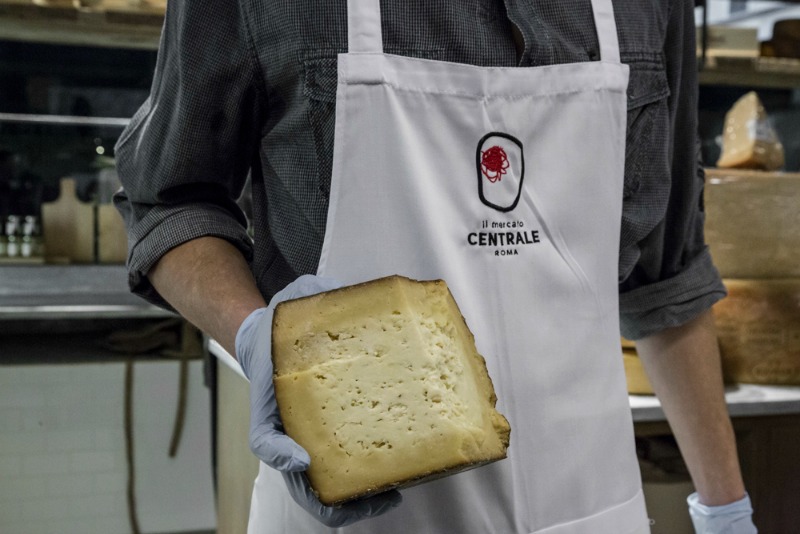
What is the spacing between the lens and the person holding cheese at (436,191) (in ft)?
2.84

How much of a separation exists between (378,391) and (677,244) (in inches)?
26.4

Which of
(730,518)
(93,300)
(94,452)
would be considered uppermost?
(730,518)

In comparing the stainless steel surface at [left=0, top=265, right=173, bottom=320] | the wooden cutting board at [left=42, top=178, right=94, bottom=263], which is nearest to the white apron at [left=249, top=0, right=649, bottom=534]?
the stainless steel surface at [left=0, top=265, right=173, bottom=320]

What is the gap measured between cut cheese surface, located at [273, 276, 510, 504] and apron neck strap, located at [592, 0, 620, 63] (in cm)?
44

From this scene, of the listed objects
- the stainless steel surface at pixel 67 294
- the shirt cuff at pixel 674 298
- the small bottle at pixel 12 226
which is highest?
the shirt cuff at pixel 674 298

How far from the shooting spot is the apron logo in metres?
0.90

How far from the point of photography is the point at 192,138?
35.6 inches

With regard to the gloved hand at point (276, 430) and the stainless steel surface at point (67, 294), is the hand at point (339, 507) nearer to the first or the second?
the gloved hand at point (276, 430)

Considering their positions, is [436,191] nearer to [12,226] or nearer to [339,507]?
[339,507]

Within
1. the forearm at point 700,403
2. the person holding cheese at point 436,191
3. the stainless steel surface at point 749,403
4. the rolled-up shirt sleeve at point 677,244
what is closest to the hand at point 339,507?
the person holding cheese at point 436,191

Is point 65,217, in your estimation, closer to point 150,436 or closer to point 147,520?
point 150,436

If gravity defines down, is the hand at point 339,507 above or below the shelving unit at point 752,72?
below

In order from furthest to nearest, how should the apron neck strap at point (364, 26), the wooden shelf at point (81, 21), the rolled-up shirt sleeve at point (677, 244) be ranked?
1. the wooden shelf at point (81, 21)
2. the rolled-up shirt sleeve at point (677, 244)
3. the apron neck strap at point (364, 26)

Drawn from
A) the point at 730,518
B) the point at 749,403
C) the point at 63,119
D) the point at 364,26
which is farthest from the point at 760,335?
the point at 63,119
